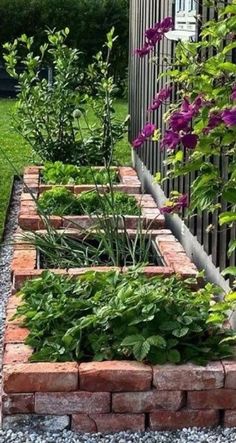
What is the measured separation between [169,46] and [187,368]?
2868mm

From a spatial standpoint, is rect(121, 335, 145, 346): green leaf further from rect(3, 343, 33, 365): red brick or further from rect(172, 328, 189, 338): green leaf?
rect(3, 343, 33, 365): red brick

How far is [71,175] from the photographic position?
664 centimetres

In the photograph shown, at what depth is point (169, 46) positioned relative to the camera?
5473 millimetres

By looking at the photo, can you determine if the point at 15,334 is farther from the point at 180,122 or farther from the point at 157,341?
the point at 180,122

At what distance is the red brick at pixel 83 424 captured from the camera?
3.09 metres

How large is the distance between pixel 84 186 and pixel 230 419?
3.22m

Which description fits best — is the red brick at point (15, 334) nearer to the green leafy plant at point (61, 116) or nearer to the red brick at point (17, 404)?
the red brick at point (17, 404)

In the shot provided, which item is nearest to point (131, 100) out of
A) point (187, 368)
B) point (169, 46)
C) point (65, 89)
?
point (65, 89)

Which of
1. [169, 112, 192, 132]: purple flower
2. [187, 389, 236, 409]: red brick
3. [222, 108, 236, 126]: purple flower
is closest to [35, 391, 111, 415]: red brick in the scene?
[187, 389, 236, 409]: red brick

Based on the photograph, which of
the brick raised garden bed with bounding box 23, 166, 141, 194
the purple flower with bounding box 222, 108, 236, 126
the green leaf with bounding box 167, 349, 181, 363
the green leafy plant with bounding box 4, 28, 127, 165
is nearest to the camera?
the purple flower with bounding box 222, 108, 236, 126

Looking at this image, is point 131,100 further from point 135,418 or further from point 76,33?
point 76,33

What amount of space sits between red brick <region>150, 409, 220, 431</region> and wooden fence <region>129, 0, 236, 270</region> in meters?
0.73

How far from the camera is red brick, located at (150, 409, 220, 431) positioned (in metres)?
3.09

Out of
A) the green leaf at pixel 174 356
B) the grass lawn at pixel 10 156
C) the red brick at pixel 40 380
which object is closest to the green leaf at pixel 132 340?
the green leaf at pixel 174 356
